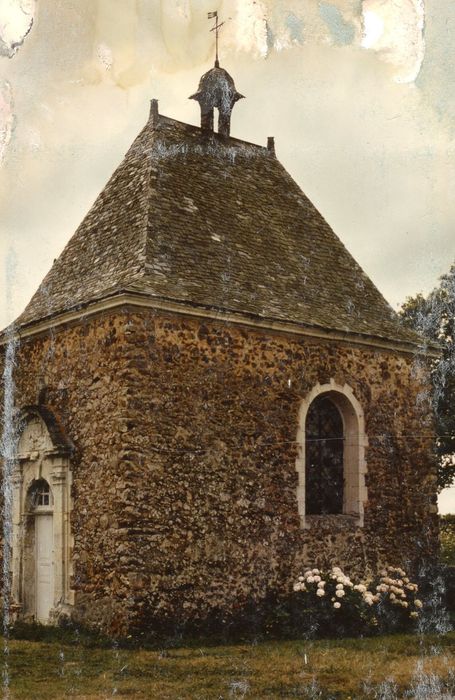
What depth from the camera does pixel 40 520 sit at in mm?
17031

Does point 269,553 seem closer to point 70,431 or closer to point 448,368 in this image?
point 70,431

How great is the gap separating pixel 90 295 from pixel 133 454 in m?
2.94

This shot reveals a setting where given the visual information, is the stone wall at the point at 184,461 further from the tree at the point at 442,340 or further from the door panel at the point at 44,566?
the tree at the point at 442,340

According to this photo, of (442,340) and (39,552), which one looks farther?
(442,340)

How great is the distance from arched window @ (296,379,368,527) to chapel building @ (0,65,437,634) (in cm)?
4

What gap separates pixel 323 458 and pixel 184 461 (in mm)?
3538

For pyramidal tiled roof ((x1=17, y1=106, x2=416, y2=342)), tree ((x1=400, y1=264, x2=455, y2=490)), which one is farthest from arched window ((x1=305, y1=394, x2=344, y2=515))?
tree ((x1=400, y1=264, x2=455, y2=490))

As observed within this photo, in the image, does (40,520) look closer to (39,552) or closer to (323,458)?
(39,552)

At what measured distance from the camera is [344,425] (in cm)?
1819

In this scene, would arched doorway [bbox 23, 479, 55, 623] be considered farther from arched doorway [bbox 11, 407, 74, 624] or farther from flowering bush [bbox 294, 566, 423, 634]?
flowering bush [bbox 294, 566, 423, 634]

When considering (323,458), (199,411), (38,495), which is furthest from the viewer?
(323,458)

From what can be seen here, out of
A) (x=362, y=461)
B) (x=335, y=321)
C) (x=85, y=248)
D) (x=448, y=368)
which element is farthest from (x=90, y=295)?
(x=448, y=368)

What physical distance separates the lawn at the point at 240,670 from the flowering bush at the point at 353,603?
0.72m

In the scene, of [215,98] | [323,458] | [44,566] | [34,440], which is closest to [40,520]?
[44,566]
